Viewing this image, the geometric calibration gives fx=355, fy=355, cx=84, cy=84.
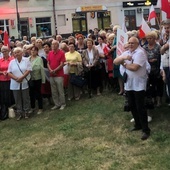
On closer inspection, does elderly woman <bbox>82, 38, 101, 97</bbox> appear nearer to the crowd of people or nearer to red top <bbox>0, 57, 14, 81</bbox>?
the crowd of people

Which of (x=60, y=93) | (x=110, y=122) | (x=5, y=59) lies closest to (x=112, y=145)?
(x=110, y=122)

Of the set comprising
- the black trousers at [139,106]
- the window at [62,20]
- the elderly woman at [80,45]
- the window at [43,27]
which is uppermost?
the window at [62,20]

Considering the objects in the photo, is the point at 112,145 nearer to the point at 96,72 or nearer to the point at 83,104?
the point at 83,104

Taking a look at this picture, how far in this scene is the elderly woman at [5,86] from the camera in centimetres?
821

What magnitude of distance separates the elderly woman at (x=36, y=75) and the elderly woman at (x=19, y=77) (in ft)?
0.85

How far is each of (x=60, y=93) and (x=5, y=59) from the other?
1.52 meters

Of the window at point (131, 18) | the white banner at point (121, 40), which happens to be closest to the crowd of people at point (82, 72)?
the white banner at point (121, 40)

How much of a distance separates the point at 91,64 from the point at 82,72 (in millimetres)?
314

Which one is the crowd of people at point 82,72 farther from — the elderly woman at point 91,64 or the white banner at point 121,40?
the white banner at point 121,40

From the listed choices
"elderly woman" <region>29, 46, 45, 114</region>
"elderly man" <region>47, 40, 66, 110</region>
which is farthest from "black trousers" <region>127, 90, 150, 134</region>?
"elderly woman" <region>29, 46, 45, 114</region>

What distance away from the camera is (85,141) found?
242 inches

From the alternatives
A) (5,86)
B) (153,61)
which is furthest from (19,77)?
(153,61)

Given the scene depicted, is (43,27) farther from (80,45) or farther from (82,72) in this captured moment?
(82,72)

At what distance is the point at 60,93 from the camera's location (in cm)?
853
